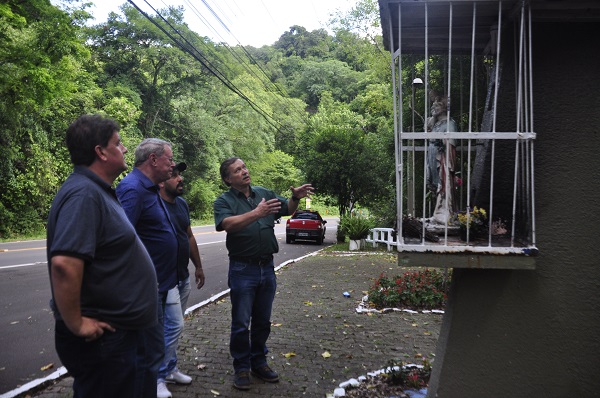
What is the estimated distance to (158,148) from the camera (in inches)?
148

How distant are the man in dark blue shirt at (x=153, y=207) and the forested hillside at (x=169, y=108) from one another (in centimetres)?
775

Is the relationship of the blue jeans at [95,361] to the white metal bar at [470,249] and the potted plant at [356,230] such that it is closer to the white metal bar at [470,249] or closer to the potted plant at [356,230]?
the white metal bar at [470,249]

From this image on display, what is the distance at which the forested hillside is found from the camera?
15.3m

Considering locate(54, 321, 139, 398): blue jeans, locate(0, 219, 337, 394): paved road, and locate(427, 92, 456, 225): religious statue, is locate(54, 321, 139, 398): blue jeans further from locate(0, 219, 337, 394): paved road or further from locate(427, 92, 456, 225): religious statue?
locate(0, 219, 337, 394): paved road

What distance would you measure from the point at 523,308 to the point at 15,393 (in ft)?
13.1

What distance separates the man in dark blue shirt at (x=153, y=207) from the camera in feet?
11.6

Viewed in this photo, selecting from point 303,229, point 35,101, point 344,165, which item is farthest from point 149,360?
point 344,165

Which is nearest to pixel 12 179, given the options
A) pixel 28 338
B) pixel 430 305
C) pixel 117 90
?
pixel 117 90

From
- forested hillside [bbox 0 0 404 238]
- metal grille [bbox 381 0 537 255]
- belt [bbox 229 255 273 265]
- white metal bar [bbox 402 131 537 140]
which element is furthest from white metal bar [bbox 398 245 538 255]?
forested hillside [bbox 0 0 404 238]

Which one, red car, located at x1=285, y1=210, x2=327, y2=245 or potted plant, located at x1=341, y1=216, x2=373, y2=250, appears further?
red car, located at x1=285, y1=210, x2=327, y2=245

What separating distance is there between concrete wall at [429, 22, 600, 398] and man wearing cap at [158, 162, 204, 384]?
7.07 ft

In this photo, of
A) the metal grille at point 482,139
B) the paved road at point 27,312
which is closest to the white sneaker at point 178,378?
the paved road at point 27,312

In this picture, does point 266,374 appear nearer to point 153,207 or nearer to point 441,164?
point 153,207

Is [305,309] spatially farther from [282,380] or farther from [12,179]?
[12,179]
